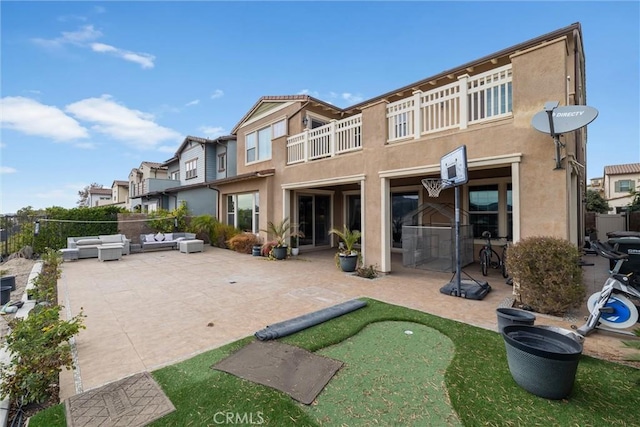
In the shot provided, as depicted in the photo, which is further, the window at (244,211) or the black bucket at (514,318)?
the window at (244,211)

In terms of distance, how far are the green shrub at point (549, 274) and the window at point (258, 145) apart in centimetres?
1186

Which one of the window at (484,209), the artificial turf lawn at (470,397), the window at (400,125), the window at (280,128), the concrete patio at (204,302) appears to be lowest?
the concrete patio at (204,302)

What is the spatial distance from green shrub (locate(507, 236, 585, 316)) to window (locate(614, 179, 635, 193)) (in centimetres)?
3640

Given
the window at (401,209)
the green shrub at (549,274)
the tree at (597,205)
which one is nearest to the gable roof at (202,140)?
the window at (401,209)

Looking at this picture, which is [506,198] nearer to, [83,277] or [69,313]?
[69,313]

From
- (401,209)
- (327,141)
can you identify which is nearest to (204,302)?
→ (327,141)

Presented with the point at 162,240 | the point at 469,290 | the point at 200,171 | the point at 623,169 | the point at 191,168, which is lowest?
the point at 469,290

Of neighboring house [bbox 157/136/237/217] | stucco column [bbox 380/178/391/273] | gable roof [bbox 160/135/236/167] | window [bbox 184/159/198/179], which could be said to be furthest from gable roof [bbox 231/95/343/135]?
stucco column [bbox 380/178/391/273]

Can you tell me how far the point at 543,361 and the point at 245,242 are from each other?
11.6 meters

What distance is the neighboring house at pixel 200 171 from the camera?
58.6ft

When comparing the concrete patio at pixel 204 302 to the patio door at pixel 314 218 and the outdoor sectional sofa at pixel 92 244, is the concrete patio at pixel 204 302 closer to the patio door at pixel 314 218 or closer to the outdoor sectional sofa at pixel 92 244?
the outdoor sectional sofa at pixel 92 244

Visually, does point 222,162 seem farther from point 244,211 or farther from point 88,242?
point 88,242

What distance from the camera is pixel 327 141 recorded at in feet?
33.1

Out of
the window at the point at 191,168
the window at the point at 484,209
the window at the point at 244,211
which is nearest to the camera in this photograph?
the window at the point at 484,209
